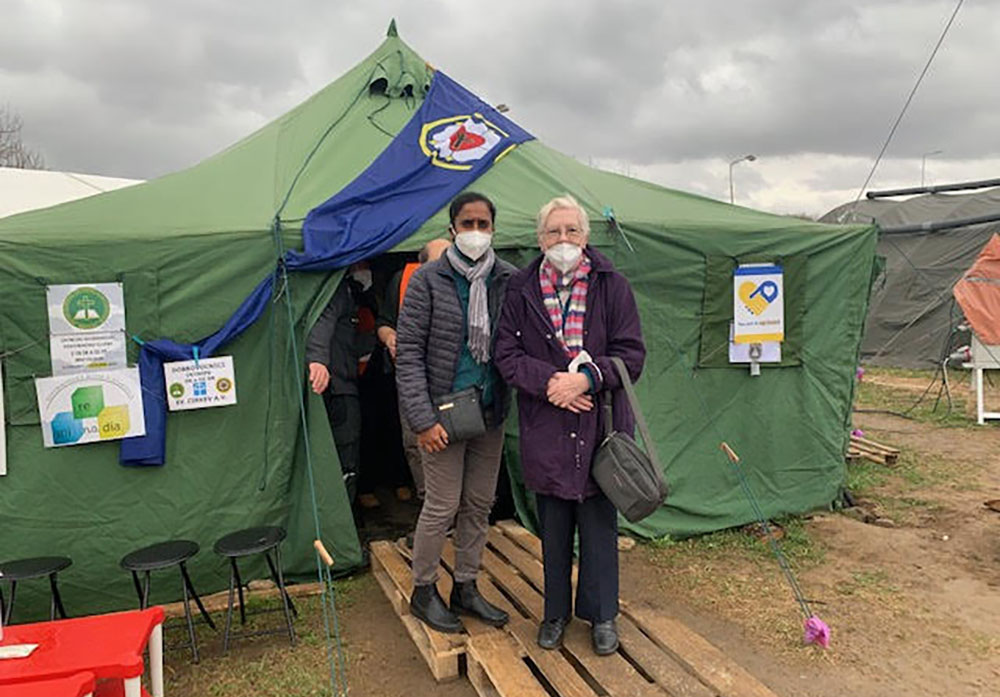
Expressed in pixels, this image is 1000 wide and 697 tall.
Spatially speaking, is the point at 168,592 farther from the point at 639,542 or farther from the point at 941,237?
the point at 941,237

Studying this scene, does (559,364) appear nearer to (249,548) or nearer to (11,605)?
(249,548)

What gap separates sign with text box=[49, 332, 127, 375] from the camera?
374 centimetres

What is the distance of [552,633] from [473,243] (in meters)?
1.66

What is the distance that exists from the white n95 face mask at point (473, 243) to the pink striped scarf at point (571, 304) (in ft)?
0.95

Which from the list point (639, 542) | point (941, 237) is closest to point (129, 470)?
point (639, 542)

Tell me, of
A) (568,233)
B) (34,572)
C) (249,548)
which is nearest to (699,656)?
(568,233)

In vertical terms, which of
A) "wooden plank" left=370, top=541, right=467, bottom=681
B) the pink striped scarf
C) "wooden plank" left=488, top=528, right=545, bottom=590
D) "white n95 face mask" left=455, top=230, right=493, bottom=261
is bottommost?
"wooden plank" left=370, top=541, right=467, bottom=681

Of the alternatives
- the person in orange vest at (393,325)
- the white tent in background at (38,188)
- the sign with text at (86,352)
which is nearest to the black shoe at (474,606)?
the person in orange vest at (393,325)

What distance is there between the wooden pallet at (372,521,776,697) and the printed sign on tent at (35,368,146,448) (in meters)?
2.07

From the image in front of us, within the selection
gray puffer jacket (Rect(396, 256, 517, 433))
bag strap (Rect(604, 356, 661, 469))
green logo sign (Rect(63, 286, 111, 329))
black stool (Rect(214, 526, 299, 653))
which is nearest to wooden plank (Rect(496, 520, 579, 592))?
black stool (Rect(214, 526, 299, 653))

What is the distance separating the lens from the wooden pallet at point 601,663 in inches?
110

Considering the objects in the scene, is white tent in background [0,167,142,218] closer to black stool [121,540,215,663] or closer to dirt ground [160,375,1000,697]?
black stool [121,540,215,663]

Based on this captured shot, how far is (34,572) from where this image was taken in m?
3.36

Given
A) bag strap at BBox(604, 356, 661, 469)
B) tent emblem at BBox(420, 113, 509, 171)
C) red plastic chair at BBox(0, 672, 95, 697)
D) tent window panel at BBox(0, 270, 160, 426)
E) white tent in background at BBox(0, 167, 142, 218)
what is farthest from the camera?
white tent in background at BBox(0, 167, 142, 218)
